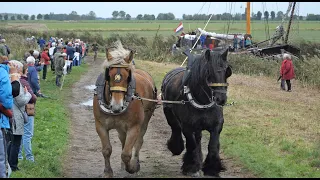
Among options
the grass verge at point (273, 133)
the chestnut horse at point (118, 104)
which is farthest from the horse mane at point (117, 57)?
the grass verge at point (273, 133)

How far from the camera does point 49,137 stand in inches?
490

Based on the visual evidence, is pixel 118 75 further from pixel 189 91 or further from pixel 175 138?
pixel 175 138

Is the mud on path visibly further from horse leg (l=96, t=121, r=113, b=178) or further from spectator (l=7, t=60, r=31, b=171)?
spectator (l=7, t=60, r=31, b=171)

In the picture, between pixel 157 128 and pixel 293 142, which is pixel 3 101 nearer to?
pixel 293 142

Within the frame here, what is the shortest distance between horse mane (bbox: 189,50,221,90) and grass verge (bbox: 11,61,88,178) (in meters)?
2.68

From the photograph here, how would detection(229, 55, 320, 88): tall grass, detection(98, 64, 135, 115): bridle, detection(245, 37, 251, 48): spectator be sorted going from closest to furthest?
detection(98, 64, 135, 115): bridle < detection(229, 55, 320, 88): tall grass < detection(245, 37, 251, 48): spectator

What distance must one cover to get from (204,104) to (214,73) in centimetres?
58

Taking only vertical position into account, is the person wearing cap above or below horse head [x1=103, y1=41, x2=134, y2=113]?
below

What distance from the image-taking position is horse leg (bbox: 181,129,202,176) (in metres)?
9.23

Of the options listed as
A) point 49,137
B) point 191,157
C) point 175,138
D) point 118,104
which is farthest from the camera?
point 49,137

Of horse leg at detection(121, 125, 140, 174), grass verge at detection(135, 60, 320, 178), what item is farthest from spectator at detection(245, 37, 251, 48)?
horse leg at detection(121, 125, 140, 174)

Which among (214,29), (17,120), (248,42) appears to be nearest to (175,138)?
(17,120)

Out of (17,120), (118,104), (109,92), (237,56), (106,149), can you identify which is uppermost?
(109,92)

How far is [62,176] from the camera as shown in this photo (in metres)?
9.20
